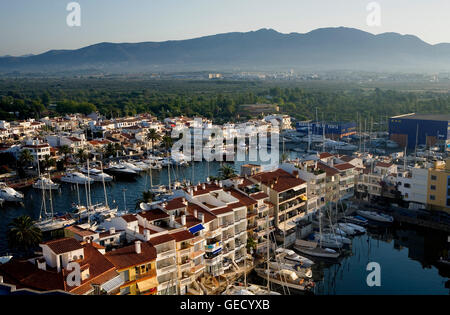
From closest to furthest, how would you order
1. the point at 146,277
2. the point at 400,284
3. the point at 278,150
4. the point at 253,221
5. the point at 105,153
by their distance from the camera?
the point at 146,277 → the point at 400,284 → the point at 253,221 → the point at 105,153 → the point at 278,150

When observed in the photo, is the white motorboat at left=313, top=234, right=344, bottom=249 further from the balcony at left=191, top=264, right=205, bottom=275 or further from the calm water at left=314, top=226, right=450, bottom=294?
the balcony at left=191, top=264, right=205, bottom=275

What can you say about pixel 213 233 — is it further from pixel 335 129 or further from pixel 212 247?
pixel 335 129

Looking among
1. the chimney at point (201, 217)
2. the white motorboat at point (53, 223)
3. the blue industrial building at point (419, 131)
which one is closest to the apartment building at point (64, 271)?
the chimney at point (201, 217)

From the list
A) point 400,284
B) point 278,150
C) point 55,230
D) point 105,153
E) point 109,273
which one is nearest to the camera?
point 109,273

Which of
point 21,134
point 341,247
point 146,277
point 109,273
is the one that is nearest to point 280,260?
point 341,247

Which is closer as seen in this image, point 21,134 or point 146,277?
point 146,277

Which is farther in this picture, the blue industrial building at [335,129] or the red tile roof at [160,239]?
the blue industrial building at [335,129]

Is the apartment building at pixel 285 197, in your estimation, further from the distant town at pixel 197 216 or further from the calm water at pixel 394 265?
the calm water at pixel 394 265

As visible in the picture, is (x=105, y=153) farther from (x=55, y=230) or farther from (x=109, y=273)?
(x=109, y=273)
